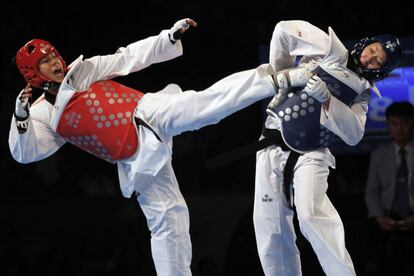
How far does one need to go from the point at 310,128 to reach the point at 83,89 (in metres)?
1.60

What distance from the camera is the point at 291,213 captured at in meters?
5.77

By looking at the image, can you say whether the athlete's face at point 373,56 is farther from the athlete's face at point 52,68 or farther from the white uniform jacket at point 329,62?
the athlete's face at point 52,68

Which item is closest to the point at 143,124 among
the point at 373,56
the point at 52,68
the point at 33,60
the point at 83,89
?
the point at 83,89

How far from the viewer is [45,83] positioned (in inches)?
233

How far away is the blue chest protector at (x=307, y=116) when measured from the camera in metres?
5.39

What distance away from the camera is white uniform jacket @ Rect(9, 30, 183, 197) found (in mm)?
5836

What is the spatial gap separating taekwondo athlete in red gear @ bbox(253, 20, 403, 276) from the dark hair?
6.25 ft

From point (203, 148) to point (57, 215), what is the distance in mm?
1546

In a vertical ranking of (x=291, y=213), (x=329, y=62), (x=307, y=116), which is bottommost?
(x=291, y=213)

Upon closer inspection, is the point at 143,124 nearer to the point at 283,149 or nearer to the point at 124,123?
the point at 124,123

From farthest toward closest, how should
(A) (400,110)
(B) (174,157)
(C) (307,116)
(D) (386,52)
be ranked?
(B) (174,157)
(A) (400,110)
(C) (307,116)
(D) (386,52)

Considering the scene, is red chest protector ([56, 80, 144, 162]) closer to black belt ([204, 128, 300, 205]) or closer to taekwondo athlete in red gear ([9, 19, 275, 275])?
taekwondo athlete in red gear ([9, 19, 275, 275])

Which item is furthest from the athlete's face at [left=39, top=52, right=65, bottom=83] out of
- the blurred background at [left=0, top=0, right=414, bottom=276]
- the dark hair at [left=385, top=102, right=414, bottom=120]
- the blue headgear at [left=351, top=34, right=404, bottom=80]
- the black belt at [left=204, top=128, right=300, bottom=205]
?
the dark hair at [left=385, top=102, right=414, bottom=120]

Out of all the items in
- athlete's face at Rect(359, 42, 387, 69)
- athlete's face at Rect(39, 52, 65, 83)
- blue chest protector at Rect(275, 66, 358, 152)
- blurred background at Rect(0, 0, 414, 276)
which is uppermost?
athlete's face at Rect(359, 42, 387, 69)
